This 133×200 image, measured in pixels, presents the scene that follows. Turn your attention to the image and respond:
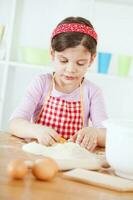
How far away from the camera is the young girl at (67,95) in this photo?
1.51m

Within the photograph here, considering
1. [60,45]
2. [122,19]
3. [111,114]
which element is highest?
[122,19]

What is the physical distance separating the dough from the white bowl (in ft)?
0.19

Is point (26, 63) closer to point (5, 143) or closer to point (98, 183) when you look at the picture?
point (5, 143)

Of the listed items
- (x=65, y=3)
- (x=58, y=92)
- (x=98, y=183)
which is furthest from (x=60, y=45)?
(x=65, y=3)

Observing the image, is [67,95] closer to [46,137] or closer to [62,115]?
[62,115]

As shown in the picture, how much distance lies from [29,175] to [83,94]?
95cm

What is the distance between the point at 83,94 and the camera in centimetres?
173

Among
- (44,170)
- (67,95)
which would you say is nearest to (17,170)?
(44,170)

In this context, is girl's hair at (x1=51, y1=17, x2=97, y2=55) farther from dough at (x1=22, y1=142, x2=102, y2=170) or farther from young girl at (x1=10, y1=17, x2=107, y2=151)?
dough at (x1=22, y1=142, x2=102, y2=170)

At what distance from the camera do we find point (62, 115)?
5.38 ft

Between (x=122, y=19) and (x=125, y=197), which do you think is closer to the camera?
(x=125, y=197)

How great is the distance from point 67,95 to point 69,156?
0.71 metres

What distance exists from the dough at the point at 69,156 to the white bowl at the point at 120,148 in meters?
0.06

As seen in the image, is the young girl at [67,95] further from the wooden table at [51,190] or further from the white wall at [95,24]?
the white wall at [95,24]
